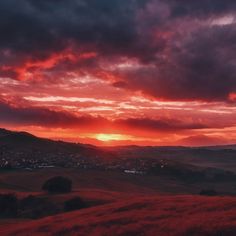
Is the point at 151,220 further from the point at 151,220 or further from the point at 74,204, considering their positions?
the point at 74,204

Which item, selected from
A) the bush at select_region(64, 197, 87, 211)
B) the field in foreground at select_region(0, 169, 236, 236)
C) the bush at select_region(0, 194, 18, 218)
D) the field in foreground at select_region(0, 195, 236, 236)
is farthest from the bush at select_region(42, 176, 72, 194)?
the field in foreground at select_region(0, 195, 236, 236)

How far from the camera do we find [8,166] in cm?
19862

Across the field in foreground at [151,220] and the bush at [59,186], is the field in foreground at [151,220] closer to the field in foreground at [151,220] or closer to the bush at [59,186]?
the field in foreground at [151,220]

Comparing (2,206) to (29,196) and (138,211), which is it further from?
(138,211)

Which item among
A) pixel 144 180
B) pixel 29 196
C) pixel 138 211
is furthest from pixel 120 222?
pixel 144 180

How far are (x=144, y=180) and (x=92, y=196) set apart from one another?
100304 millimetres

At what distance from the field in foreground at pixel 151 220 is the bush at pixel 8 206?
27.1m

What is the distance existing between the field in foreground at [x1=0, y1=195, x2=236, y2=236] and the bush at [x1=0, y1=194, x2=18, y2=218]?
27148 mm

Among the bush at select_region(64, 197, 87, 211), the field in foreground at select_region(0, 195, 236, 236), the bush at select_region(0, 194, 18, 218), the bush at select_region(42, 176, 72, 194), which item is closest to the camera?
the field in foreground at select_region(0, 195, 236, 236)

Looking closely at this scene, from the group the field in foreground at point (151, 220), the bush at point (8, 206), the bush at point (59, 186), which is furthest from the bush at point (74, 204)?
the bush at point (59, 186)

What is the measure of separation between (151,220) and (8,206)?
47993 millimetres

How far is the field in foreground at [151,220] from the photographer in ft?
140

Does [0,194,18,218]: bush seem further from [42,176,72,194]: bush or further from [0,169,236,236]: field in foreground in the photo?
[42,176,72,194]: bush

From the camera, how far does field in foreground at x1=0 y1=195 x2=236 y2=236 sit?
42.8 metres
